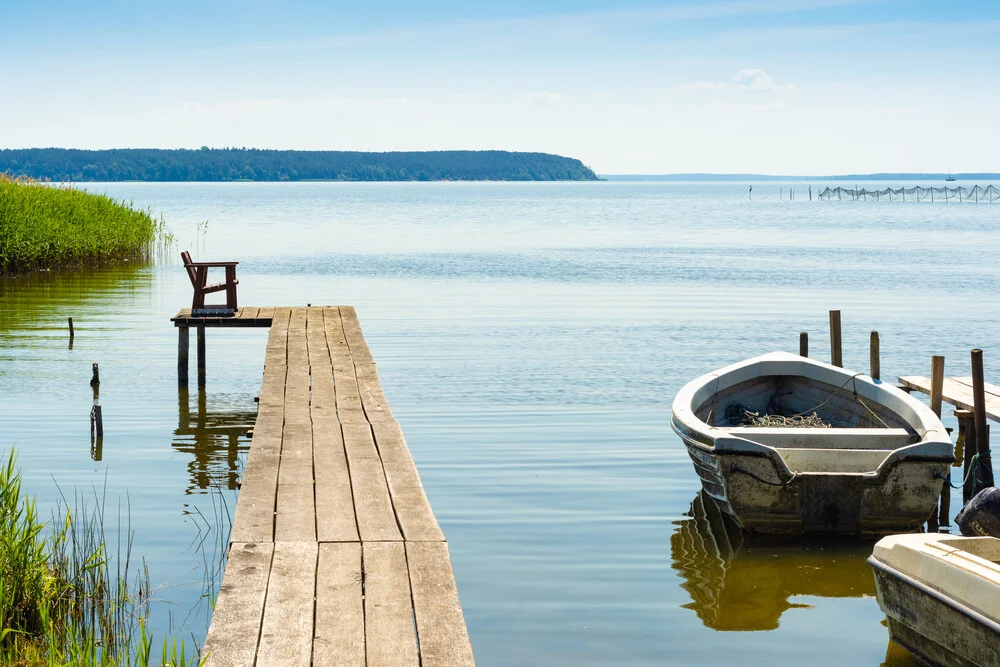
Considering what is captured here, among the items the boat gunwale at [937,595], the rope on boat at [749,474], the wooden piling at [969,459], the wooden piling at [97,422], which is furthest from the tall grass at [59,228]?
the boat gunwale at [937,595]

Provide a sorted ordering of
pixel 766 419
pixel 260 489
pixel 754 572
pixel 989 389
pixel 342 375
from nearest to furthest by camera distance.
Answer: pixel 260 489
pixel 754 572
pixel 766 419
pixel 342 375
pixel 989 389

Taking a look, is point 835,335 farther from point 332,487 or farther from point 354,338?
point 332,487

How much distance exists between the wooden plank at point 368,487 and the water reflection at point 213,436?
253 cm

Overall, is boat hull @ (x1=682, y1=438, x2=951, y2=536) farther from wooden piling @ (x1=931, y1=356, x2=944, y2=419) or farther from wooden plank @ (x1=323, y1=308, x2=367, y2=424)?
wooden plank @ (x1=323, y1=308, x2=367, y2=424)

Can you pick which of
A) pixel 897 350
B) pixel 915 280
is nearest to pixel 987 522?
pixel 897 350

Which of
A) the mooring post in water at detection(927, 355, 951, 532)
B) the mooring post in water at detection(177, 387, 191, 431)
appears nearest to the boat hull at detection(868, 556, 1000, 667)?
the mooring post in water at detection(927, 355, 951, 532)

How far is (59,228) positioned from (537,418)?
1714cm

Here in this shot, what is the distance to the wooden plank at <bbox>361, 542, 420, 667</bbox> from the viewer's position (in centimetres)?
428

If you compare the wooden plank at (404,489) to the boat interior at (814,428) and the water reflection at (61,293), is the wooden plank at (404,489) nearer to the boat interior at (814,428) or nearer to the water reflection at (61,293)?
the boat interior at (814,428)

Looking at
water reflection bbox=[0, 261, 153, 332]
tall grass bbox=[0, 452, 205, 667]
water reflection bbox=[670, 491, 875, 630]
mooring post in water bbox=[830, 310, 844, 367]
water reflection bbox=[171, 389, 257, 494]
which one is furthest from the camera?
water reflection bbox=[0, 261, 153, 332]

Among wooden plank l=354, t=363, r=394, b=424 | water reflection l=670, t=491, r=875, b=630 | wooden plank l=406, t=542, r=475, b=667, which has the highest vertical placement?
wooden plank l=354, t=363, r=394, b=424

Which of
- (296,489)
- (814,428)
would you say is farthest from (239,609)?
(814,428)

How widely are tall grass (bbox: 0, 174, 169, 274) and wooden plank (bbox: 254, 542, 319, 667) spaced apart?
2087 cm

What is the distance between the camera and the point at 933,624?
19.4ft
